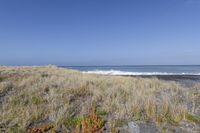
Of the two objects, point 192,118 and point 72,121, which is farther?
point 192,118

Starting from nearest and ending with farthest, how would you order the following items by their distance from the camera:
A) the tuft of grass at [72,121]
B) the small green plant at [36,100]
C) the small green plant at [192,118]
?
the tuft of grass at [72,121] → the small green plant at [192,118] → the small green plant at [36,100]

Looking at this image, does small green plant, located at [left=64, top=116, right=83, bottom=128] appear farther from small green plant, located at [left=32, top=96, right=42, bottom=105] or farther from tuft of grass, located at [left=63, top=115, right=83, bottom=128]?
small green plant, located at [left=32, top=96, right=42, bottom=105]

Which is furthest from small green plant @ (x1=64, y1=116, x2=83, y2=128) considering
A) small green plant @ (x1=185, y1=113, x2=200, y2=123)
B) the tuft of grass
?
small green plant @ (x1=185, y1=113, x2=200, y2=123)

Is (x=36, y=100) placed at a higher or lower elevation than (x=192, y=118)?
higher

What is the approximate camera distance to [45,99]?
6457 millimetres

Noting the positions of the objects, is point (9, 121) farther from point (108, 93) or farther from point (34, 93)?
point (108, 93)

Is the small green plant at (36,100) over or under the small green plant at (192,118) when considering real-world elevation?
over

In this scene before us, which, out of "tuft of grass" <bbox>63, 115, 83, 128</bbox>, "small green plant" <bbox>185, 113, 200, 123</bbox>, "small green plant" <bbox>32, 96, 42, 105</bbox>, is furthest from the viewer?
"small green plant" <bbox>32, 96, 42, 105</bbox>

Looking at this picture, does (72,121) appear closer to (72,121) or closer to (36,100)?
(72,121)

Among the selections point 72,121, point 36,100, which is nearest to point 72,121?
point 72,121

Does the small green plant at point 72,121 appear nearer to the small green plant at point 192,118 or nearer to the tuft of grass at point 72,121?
the tuft of grass at point 72,121

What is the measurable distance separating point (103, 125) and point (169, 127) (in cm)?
164

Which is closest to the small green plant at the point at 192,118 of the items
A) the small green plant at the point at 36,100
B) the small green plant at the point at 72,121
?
the small green plant at the point at 72,121

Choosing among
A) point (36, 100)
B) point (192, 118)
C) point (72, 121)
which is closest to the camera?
point (72, 121)
